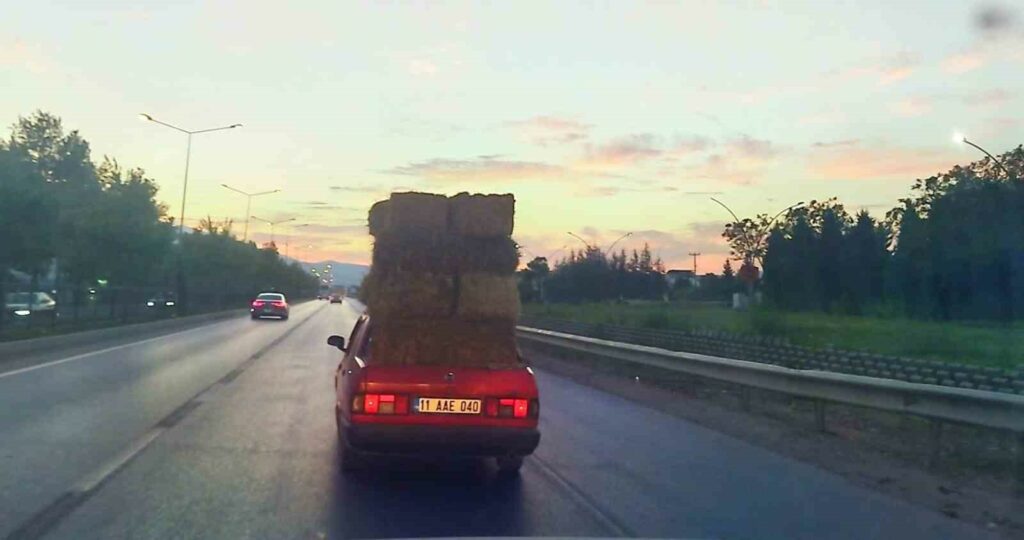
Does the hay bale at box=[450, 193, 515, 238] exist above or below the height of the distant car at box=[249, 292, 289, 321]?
above

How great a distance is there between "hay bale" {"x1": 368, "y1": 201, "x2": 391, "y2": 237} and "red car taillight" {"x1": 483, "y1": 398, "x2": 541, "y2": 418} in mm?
2185

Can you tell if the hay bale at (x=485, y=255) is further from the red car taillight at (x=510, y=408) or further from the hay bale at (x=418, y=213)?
the red car taillight at (x=510, y=408)

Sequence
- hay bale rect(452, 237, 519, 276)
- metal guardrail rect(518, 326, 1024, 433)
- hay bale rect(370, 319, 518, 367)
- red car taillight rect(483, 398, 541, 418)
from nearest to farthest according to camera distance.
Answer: red car taillight rect(483, 398, 541, 418) → hay bale rect(370, 319, 518, 367) → metal guardrail rect(518, 326, 1024, 433) → hay bale rect(452, 237, 519, 276)

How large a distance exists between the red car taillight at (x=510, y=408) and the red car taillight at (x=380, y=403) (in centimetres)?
71

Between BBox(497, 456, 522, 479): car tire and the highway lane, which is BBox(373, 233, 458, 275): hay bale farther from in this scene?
the highway lane

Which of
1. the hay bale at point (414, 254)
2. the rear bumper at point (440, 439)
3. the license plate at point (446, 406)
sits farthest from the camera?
the hay bale at point (414, 254)

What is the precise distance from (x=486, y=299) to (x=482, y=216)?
0.94 metres

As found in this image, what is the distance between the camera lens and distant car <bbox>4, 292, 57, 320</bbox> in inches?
1403

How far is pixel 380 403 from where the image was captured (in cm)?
1008

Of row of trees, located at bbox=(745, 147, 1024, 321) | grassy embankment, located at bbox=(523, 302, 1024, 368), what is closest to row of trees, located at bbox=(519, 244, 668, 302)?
row of trees, located at bbox=(745, 147, 1024, 321)

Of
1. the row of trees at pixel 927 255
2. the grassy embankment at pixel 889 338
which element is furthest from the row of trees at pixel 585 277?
the grassy embankment at pixel 889 338

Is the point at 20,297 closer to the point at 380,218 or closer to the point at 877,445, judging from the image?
the point at 380,218

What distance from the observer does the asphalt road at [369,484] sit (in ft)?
27.9

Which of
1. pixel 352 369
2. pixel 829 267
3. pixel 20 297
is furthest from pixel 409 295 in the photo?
pixel 829 267
